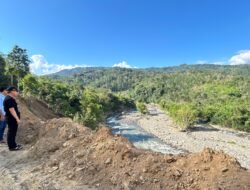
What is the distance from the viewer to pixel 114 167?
24.1 feet

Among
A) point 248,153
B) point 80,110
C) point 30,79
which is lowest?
point 248,153

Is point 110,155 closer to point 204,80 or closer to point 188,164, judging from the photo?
point 188,164

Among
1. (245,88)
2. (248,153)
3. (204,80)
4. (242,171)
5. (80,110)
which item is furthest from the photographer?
(204,80)

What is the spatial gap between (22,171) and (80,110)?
6106 cm

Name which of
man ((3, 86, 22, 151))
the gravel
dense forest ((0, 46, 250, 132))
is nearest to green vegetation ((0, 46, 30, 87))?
dense forest ((0, 46, 250, 132))

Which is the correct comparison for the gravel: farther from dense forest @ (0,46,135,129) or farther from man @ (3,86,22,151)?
man @ (3,86,22,151)

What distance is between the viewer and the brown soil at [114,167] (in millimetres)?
6238

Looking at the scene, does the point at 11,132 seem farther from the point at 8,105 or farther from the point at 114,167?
the point at 114,167

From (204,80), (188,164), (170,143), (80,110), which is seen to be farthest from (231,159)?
(204,80)

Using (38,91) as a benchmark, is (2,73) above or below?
above

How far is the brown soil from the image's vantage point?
20.5 ft

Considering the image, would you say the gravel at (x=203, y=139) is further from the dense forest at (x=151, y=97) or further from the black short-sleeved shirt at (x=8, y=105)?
the black short-sleeved shirt at (x=8, y=105)

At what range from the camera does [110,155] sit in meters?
7.81

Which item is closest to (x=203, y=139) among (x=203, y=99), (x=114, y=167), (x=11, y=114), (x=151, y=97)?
(x=11, y=114)
